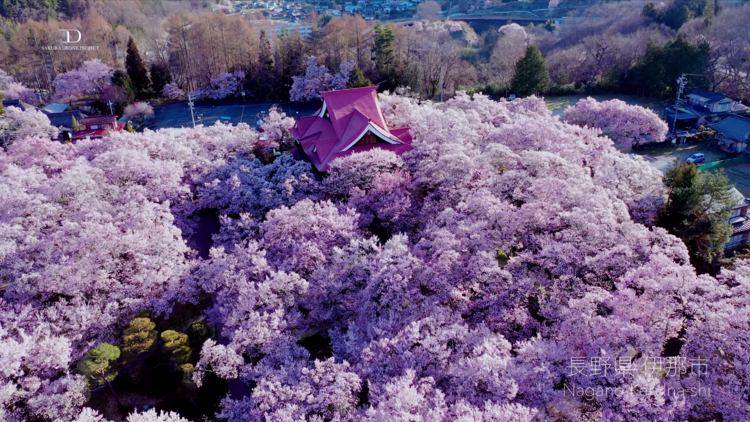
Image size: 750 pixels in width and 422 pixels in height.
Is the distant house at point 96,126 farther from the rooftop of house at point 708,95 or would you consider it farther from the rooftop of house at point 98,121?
the rooftop of house at point 708,95

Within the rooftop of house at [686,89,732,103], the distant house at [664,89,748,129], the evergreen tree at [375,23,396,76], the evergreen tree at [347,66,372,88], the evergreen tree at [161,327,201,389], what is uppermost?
the evergreen tree at [375,23,396,76]

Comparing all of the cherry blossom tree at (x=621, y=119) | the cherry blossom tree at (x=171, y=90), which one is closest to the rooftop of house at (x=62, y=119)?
the cherry blossom tree at (x=171, y=90)

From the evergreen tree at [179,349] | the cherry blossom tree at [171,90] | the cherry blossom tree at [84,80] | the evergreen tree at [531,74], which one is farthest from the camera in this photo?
the cherry blossom tree at [171,90]

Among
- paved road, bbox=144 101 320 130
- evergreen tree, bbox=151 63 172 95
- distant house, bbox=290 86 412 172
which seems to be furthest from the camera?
evergreen tree, bbox=151 63 172 95

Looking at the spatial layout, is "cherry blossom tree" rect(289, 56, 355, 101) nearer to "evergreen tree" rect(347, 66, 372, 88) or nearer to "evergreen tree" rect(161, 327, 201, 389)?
"evergreen tree" rect(347, 66, 372, 88)

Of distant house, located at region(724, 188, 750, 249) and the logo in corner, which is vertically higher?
the logo in corner

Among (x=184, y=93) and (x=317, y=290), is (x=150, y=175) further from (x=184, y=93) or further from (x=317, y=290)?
(x=184, y=93)

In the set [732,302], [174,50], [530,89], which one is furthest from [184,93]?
[732,302]

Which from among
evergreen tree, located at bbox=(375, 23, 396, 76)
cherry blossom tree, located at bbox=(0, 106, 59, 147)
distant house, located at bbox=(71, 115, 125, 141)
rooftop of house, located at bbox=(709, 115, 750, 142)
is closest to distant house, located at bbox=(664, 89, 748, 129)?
rooftop of house, located at bbox=(709, 115, 750, 142)
